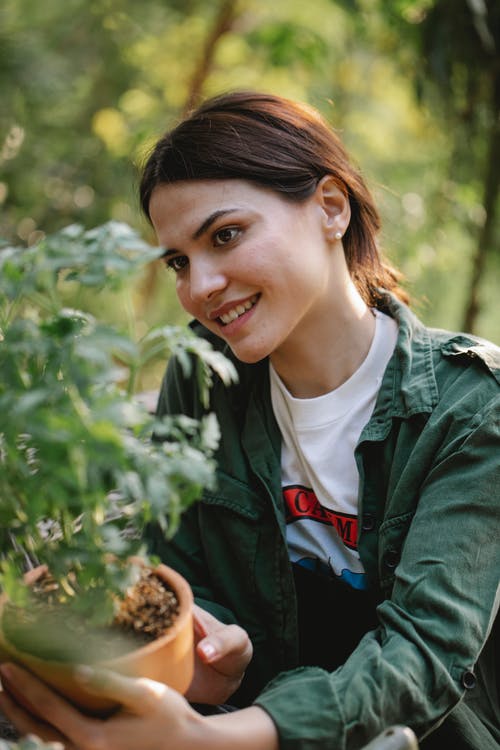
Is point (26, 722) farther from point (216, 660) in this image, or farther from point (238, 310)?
point (238, 310)

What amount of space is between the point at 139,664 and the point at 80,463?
1.00ft

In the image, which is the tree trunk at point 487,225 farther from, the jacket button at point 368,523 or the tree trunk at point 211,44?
the jacket button at point 368,523

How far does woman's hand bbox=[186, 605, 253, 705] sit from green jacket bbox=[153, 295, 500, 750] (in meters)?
0.08

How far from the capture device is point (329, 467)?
62.4 inches

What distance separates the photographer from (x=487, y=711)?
144cm

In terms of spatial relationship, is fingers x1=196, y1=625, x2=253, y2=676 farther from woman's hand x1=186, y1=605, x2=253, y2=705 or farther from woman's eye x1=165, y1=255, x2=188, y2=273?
woman's eye x1=165, y1=255, x2=188, y2=273

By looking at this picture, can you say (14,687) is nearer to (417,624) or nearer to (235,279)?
(417,624)

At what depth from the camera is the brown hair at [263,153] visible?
146 cm

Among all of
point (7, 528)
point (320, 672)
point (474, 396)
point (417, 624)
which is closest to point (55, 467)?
point (7, 528)

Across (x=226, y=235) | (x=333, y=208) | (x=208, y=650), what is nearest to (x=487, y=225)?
(x=333, y=208)

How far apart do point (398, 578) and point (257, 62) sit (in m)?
4.19

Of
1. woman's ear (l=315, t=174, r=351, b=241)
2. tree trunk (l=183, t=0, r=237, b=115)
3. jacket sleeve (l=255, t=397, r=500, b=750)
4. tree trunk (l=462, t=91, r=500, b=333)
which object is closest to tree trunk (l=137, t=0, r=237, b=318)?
tree trunk (l=183, t=0, r=237, b=115)

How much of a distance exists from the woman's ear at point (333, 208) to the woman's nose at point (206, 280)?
0.29 meters

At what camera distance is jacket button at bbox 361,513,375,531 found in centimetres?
148
